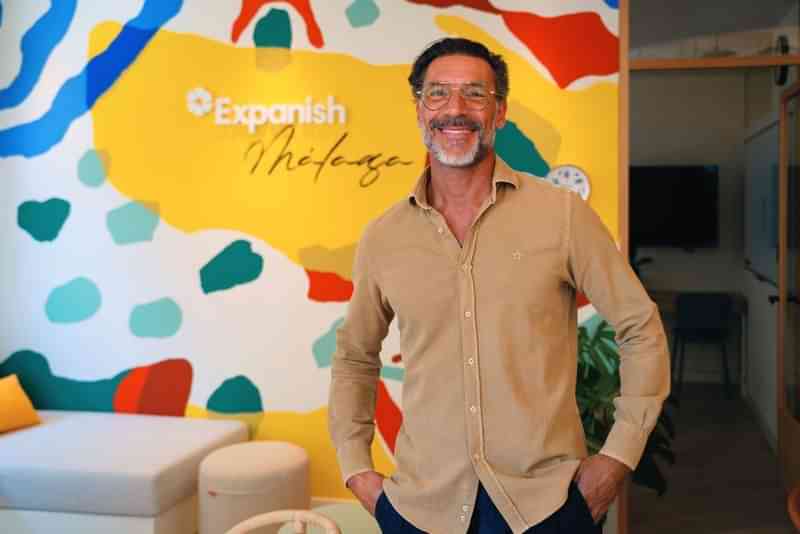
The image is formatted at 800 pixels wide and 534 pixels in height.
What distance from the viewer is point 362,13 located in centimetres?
377

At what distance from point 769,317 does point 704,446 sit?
3.02 feet

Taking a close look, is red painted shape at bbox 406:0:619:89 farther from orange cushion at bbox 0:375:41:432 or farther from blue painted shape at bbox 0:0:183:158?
orange cushion at bbox 0:375:41:432

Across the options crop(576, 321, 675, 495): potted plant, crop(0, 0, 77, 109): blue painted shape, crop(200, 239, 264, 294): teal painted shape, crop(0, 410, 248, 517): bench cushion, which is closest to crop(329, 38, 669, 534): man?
crop(576, 321, 675, 495): potted plant

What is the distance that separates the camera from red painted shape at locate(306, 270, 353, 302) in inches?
152

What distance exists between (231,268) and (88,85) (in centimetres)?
119

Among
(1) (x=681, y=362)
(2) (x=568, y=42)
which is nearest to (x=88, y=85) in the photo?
(2) (x=568, y=42)

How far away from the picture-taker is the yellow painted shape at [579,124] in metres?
3.60

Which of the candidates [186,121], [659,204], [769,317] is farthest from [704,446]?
[186,121]

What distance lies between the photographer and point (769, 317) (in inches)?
203

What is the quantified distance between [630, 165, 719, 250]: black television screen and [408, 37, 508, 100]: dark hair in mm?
5218

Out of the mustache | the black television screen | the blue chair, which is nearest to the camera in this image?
the mustache

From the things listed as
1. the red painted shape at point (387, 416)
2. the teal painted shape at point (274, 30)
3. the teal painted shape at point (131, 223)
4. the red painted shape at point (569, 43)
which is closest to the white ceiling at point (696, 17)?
the red painted shape at point (569, 43)

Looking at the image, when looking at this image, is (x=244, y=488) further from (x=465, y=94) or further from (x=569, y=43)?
(x=569, y=43)

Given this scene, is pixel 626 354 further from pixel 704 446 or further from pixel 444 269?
pixel 704 446
